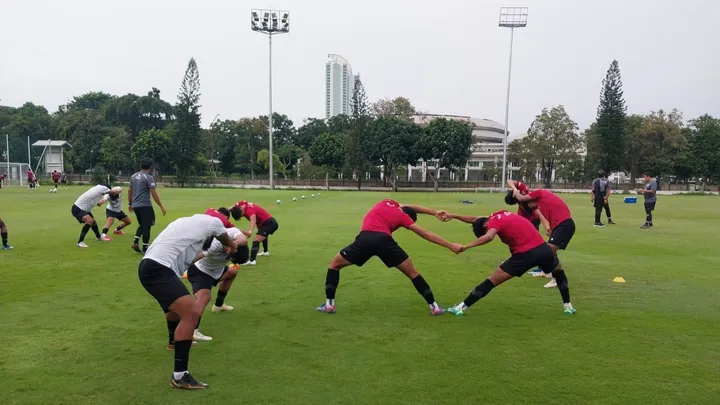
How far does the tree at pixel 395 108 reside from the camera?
3083 inches

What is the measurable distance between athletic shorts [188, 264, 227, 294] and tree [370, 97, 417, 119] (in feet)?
239

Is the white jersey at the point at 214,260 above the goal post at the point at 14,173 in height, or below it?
above

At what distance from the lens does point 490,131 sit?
128 m

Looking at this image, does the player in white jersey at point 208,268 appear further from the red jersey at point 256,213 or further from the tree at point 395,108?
the tree at point 395,108

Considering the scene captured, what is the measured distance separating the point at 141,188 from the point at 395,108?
69.0 m

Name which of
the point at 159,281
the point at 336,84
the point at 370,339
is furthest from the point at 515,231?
the point at 336,84

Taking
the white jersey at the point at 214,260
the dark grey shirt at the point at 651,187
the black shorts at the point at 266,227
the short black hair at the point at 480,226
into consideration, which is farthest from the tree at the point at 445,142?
the white jersey at the point at 214,260

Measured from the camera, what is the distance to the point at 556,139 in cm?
7369

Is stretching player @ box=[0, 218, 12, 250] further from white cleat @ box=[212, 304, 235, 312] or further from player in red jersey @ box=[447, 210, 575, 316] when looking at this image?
player in red jersey @ box=[447, 210, 575, 316]

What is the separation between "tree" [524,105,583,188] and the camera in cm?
7350

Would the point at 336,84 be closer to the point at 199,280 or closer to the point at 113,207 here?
the point at 113,207

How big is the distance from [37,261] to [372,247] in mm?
9167

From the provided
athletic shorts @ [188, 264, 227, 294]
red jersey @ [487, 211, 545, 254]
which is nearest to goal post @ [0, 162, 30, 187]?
athletic shorts @ [188, 264, 227, 294]

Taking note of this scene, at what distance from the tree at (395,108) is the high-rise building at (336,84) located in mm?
21478
